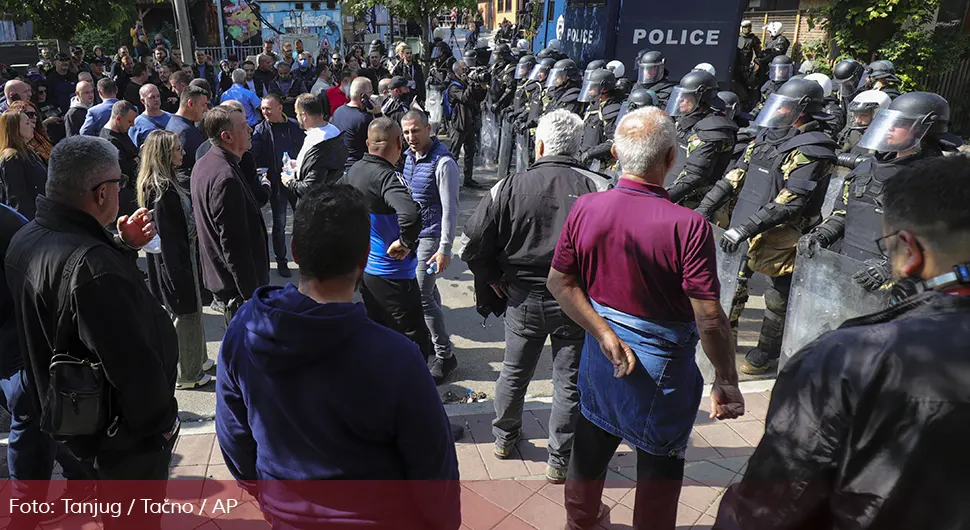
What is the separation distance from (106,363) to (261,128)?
4532 mm

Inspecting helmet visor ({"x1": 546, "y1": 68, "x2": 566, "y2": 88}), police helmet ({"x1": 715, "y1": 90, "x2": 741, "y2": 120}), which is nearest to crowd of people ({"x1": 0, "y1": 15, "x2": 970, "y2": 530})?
police helmet ({"x1": 715, "y1": 90, "x2": 741, "y2": 120})

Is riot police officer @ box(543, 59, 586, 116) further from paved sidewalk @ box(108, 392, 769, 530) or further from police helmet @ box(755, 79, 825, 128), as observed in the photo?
paved sidewalk @ box(108, 392, 769, 530)

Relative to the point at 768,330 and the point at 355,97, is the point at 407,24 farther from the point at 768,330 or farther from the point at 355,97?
the point at 768,330

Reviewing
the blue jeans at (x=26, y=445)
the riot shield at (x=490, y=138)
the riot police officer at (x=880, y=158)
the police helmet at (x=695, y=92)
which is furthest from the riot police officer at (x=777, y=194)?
the riot shield at (x=490, y=138)

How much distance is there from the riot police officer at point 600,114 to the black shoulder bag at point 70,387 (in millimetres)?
5532

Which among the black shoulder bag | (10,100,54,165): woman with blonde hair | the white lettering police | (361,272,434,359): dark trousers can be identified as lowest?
(361,272,434,359): dark trousers

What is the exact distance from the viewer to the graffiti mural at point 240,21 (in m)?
25.5

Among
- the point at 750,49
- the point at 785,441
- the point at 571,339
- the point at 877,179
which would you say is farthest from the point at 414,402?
the point at 750,49

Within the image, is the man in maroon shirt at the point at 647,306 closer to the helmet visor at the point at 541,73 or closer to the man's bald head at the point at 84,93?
the man's bald head at the point at 84,93

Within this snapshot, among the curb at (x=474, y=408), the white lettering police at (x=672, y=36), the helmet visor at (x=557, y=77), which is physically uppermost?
the white lettering police at (x=672, y=36)

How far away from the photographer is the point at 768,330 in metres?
4.93

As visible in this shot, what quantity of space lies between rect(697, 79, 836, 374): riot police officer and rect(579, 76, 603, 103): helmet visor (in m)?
2.91

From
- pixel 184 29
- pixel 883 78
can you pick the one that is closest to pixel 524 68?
pixel 883 78

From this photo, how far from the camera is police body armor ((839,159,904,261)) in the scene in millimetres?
3938
